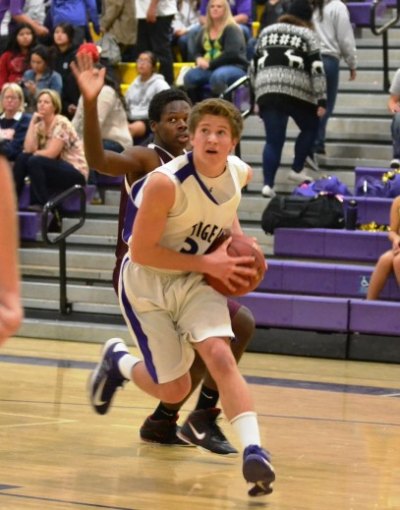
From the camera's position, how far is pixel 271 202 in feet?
34.1

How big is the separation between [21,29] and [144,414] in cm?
726

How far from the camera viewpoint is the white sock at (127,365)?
5.52 m

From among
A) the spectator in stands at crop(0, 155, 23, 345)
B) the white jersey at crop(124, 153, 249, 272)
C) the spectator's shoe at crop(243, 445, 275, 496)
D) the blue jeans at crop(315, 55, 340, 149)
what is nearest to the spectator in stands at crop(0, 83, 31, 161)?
the blue jeans at crop(315, 55, 340, 149)

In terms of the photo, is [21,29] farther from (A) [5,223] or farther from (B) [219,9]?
(A) [5,223]

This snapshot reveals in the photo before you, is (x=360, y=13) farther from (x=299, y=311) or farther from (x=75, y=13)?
(x=299, y=311)

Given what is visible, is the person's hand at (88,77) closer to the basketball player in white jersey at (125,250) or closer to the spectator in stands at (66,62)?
the basketball player in white jersey at (125,250)

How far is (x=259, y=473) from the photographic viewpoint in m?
4.57

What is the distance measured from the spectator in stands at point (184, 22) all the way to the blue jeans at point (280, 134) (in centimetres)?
247

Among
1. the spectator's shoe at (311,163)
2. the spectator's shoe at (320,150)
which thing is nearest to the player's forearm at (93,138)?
the spectator's shoe at (311,163)

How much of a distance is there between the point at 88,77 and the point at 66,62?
25.8ft

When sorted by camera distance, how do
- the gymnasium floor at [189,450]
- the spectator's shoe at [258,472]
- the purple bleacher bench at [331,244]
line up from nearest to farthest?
the spectator's shoe at [258,472], the gymnasium floor at [189,450], the purple bleacher bench at [331,244]

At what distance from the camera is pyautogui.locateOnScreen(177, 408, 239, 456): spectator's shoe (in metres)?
5.57

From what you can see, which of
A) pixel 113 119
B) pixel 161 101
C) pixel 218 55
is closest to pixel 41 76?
pixel 113 119

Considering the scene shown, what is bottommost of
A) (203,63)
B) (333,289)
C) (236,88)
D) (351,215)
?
(333,289)
